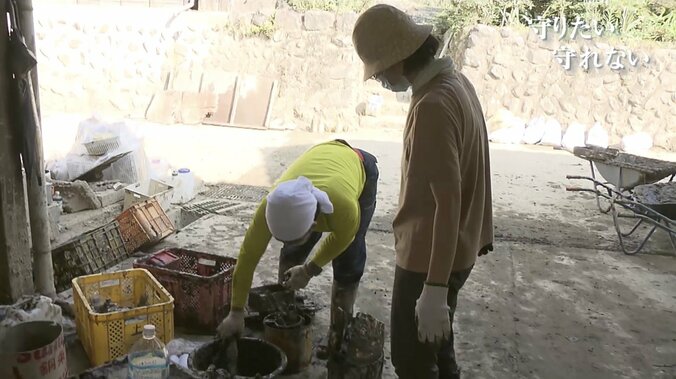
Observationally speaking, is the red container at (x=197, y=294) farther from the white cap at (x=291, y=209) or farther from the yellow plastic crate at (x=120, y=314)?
the white cap at (x=291, y=209)

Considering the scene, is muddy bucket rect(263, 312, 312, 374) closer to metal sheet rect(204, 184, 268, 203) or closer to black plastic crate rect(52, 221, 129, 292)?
black plastic crate rect(52, 221, 129, 292)

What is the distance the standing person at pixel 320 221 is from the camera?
228cm

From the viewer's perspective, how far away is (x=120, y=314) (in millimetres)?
2725

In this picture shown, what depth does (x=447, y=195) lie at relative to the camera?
72.4 inches

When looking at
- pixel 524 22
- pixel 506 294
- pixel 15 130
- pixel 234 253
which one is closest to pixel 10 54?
pixel 15 130

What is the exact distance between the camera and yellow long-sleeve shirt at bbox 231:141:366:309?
2.41 meters

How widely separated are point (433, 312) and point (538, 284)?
2.61m

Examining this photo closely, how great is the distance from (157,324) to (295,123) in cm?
740

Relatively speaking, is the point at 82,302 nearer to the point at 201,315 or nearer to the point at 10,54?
the point at 201,315

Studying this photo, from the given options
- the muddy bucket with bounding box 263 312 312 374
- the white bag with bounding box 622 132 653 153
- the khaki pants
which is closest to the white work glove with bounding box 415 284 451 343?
the khaki pants

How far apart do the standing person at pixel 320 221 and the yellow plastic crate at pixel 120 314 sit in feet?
1.56

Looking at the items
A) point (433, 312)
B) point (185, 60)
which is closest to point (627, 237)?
point (433, 312)

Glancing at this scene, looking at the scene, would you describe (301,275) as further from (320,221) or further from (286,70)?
(286,70)

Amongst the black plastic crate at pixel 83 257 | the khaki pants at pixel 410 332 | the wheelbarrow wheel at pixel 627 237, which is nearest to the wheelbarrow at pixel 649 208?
the wheelbarrow wheel at pixel 627 237
